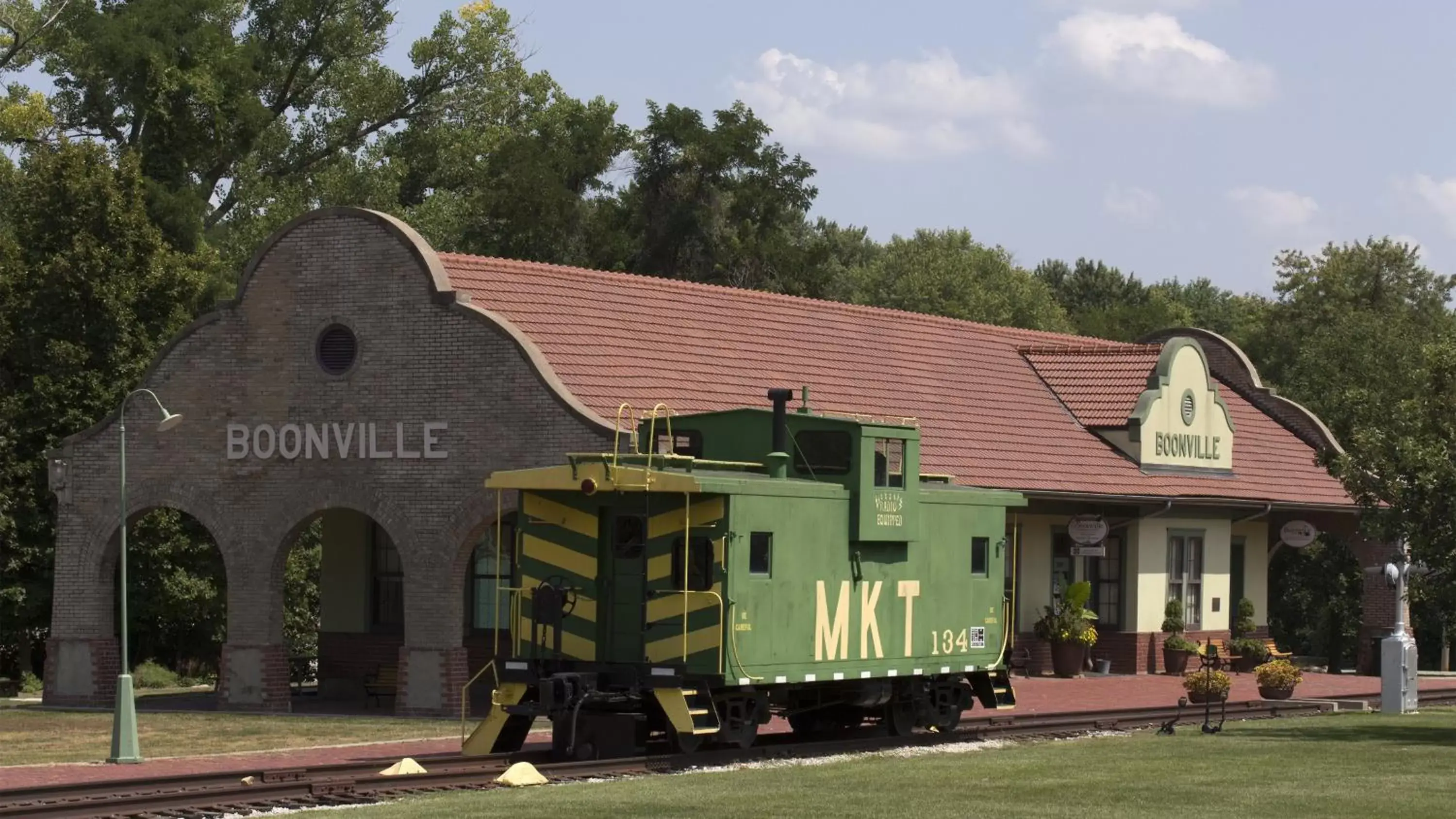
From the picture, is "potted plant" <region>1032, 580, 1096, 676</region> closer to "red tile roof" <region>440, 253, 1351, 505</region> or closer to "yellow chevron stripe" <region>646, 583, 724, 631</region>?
"red tile roof" <region>440, 253, 1351, 505</region>

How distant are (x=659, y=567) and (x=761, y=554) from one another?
101 cm

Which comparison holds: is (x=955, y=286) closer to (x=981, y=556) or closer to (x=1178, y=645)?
(x=1178, y=645)

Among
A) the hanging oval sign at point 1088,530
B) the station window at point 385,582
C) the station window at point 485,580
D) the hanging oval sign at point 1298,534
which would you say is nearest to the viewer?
the station window at point 485,580

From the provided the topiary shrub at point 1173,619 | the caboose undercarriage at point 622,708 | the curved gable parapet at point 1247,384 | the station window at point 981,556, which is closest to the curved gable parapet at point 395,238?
the station window at point 981,556

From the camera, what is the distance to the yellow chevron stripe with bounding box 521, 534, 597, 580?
21422 millimetres

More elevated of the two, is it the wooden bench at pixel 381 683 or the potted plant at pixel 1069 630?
the potted plant at pixel 1069 630

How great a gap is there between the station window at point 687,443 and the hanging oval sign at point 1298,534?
19812mm

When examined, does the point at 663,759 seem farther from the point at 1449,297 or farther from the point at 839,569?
the point at 1449,297

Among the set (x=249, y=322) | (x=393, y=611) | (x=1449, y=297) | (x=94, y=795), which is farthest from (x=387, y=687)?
(x=1449, y=297)

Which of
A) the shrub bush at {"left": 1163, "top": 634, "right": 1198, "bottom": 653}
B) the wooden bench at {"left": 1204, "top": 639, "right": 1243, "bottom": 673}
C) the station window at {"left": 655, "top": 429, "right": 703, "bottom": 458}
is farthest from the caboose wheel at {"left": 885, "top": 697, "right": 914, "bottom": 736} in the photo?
the wooden bench at {"left": 1204, "top": 639, "right": 1243, "bottom": 673}

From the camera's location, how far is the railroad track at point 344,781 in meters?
16.8

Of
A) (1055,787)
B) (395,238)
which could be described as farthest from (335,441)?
(1055,787)

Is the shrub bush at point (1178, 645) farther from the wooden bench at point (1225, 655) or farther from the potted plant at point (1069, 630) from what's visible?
the potted plant at point (1069, 630)

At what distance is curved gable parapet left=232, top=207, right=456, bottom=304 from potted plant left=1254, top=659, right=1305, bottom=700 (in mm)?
12947
